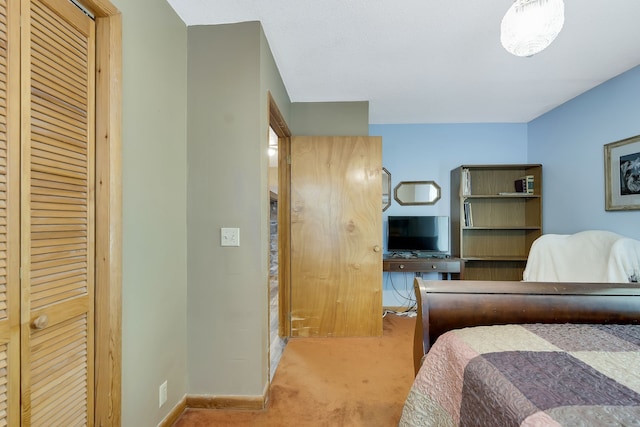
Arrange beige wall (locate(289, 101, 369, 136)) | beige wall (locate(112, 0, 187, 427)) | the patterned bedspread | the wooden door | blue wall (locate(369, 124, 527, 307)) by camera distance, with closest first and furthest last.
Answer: the patterned bedspread, beige wall (locate(112, 0, 187, 427)), the wooden door, beige wall (locate(289, 101, 369, 136)), blue wall (locate(369, 124, 527, 307))

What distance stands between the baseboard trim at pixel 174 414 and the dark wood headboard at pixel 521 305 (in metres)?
1.38

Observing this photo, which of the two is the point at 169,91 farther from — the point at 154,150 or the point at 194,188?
the point at 194,188

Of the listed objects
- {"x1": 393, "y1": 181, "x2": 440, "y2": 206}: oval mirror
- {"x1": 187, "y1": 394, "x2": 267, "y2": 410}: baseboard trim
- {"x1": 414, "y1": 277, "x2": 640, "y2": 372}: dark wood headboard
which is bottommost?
{"x1": 187, "y1": 394, "x2": 267, "y2": 410}: baseboard trim

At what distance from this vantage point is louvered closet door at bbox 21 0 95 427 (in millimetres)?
894

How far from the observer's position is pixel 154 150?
1.45 metres

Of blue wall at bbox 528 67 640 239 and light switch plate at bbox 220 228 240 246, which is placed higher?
blue wall at bbox 528 67 640 239

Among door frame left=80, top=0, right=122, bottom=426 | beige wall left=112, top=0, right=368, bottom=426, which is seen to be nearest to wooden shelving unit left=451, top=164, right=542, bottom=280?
beige wall left=112, top=0, right=368, bottom=426

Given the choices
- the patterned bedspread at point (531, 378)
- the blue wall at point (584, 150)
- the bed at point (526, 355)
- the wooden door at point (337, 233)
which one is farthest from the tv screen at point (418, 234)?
the patterned bedspread at point (531, 378)

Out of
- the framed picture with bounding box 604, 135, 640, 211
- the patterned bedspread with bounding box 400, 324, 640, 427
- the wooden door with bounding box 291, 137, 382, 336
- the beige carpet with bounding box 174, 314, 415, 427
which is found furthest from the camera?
the wooden door with bounding box 291, 137, 382, 336

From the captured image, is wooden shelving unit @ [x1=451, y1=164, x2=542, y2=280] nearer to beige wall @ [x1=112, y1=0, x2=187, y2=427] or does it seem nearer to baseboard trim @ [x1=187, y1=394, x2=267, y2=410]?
baseboard trim @ [x1=187, y1=394, x2=267, y2=410]

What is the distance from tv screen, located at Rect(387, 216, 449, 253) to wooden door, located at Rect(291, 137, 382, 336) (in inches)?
29.3

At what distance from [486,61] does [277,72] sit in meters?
1.58

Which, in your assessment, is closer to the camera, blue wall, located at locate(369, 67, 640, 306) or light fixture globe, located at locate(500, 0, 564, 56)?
light fixture globe, located at locate(500, 0, 564, 56)

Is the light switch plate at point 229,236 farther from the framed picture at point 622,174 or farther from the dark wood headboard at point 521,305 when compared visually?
the framed picture at point 622,174
